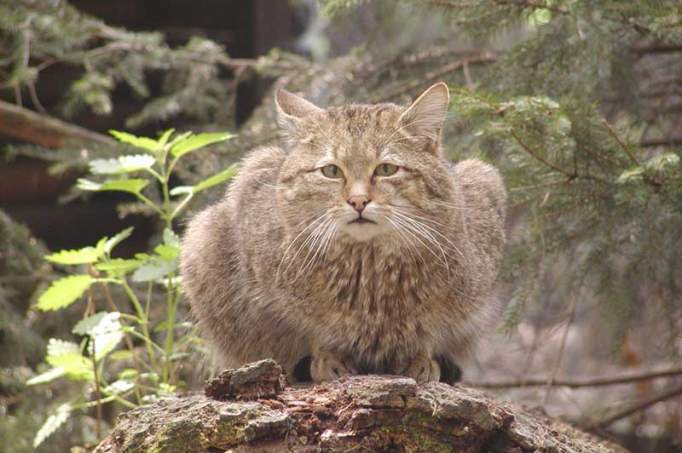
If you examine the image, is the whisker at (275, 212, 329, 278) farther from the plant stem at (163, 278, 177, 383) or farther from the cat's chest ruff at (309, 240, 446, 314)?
the plant stem at (163, 278, 177, 383)

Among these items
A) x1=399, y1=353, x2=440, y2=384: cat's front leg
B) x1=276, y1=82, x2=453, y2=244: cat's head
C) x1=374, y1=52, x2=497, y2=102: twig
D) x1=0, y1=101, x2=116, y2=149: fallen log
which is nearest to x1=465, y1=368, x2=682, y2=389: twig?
x1=374, y1=52, x2=497, y2=102: twig

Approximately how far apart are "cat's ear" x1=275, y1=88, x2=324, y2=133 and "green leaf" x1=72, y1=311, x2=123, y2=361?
0.89 meters

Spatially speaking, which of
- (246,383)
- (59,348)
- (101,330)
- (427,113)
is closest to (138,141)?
(101,330)

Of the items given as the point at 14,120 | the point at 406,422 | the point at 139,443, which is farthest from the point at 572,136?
the point at 14,120

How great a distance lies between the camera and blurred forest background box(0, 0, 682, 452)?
3.27 metres

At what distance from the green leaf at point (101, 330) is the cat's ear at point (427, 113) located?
120cm

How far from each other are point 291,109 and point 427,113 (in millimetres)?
496

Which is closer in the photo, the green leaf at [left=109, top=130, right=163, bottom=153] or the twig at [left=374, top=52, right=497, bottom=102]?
the green leaf at [left=109, top=130, right=163, bottom=153]

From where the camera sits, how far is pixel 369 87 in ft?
15.8

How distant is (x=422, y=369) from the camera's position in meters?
2.87

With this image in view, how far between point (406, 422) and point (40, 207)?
177 inches

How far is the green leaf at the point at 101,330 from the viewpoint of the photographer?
3.11m

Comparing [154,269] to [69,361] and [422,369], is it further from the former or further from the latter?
[422,369]

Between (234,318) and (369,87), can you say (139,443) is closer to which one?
(234,318)
